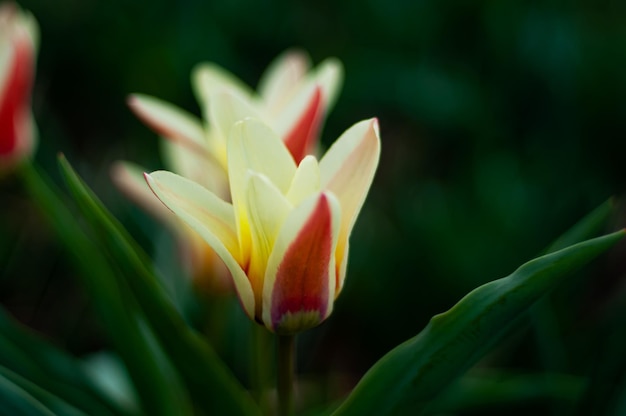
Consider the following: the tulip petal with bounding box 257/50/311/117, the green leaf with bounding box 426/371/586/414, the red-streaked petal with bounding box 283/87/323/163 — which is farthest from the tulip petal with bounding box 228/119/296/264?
the green leaf with bounding box 426/371/586/414

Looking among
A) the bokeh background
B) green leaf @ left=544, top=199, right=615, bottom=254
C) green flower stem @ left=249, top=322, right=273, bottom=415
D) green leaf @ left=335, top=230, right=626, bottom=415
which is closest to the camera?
green leaf @ left=335, top=230, right=626, bottom=415

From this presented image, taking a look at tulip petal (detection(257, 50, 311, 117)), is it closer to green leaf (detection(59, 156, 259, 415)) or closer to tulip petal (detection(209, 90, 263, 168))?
tulip petal (detection(209, 90, 263, 168))

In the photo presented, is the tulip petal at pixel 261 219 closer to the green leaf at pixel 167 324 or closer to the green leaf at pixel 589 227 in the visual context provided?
the green leaf at pixel 167 324

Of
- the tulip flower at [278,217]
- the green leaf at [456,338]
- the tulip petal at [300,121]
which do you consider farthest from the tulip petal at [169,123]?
the green leaf at [456,338]

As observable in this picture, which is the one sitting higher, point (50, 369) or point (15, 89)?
point (15, 89)

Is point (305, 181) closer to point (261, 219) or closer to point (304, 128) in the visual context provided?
point (261, 219)

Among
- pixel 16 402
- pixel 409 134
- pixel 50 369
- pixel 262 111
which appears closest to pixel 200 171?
pixel 262 111
